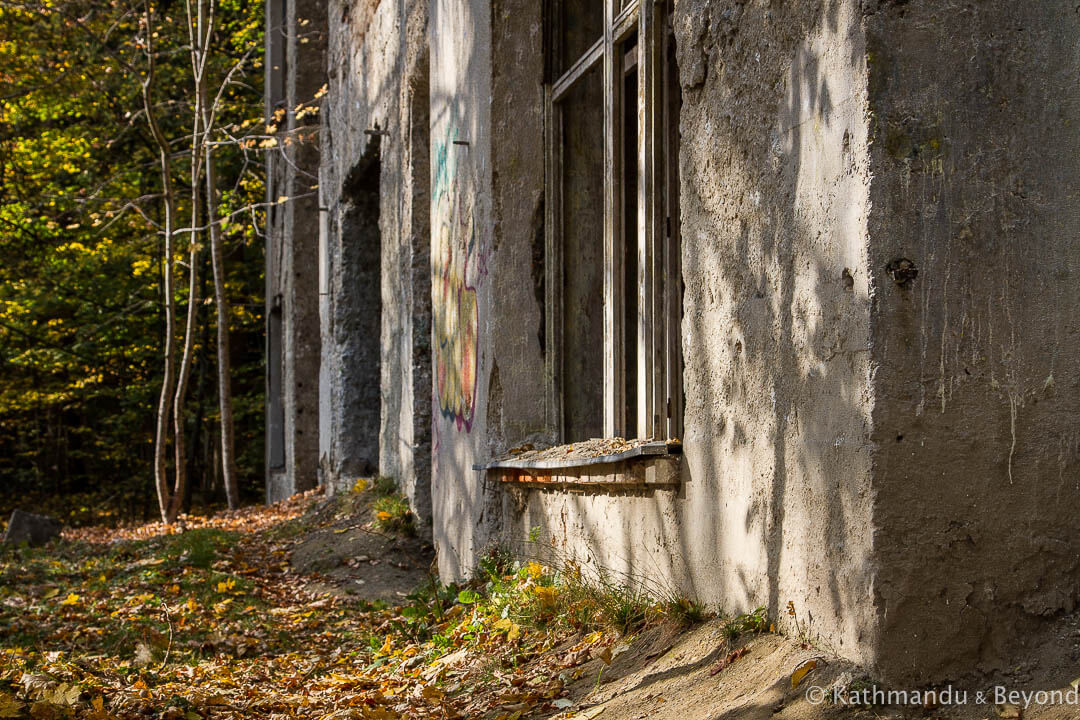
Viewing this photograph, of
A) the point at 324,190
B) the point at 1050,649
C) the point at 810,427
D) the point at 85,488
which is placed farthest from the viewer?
the point at 85,488

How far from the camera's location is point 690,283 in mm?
3365

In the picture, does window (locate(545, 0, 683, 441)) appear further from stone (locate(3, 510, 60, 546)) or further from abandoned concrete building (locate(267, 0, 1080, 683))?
stone (locate(3, 510, 60, 546))

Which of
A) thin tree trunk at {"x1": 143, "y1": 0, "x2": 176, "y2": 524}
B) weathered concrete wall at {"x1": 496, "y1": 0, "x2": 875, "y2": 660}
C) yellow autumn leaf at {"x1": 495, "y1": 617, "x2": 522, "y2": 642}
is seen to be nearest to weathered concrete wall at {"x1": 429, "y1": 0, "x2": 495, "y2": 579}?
yellow autumn leaf at {"x1": 495, "y1": 617, "x2": 522, "y2": 642}

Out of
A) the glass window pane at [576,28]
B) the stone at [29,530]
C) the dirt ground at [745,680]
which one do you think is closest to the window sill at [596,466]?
the dirt ground at [745,680]

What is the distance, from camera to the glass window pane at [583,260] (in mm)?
5270

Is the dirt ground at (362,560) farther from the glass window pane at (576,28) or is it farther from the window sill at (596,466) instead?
the glass window pane at (576,28)

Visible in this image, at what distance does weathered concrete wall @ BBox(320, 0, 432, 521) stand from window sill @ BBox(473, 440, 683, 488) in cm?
274

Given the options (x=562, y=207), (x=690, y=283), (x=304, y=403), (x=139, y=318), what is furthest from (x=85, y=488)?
(x=690, y=283)

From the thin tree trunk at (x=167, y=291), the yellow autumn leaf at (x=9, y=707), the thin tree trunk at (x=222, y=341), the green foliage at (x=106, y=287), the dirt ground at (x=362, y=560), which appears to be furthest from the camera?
the green foliage at (x=106, y=287)

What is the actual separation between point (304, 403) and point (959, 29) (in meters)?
11.6

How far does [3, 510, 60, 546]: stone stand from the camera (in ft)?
36.9

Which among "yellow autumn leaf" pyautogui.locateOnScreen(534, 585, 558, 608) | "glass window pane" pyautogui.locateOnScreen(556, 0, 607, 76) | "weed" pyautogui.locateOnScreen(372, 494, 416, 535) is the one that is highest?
"glass window pane" pyautogui.locateOnScreen(556, 0, 607, 76)

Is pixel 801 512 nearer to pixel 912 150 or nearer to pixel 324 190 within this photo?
pixel 912 150

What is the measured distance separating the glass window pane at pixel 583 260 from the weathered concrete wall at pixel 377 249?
253 centimetres
